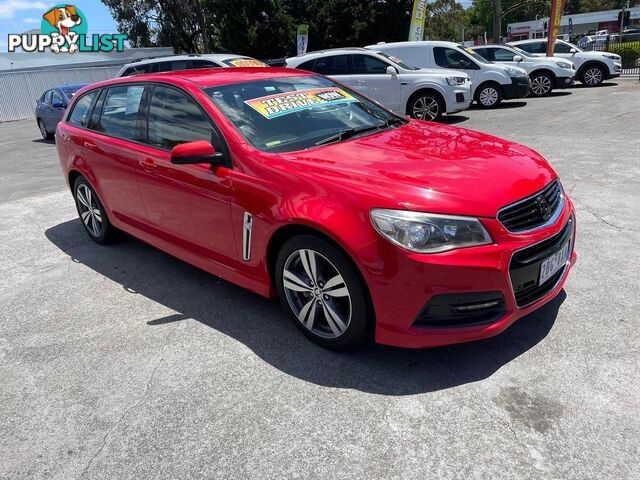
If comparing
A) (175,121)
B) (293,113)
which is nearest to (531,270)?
(293,113)

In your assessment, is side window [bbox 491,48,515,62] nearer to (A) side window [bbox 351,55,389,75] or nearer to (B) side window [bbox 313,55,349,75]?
(A) side window [bbox 351,55,389,75]

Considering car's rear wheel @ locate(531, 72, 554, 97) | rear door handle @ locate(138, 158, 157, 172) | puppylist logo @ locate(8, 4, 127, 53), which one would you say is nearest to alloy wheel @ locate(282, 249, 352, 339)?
rear door handle @ locate(138, 158, 157, 172)

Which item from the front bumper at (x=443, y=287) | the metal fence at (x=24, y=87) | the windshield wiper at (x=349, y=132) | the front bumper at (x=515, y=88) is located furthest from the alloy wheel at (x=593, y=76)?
the metal fence at (x=24, y=87)

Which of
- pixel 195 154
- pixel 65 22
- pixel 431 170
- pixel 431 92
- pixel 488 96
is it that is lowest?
pixel 488 96

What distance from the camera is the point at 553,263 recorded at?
3.09 m

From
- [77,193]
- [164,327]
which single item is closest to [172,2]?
[77,193]

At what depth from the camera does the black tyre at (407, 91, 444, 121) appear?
38.5 feet

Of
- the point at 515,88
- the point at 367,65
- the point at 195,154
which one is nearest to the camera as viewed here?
the point at 195,154

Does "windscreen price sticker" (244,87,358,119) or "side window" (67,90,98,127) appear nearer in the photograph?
"windscreen price sticker" (244,87,358,119)

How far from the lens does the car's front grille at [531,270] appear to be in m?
2.84

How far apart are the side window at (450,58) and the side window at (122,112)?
10507mm

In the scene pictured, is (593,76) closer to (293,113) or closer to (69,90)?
(69,90)

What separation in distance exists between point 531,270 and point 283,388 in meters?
1.49

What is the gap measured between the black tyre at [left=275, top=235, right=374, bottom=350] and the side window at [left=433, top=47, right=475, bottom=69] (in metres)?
11.8
